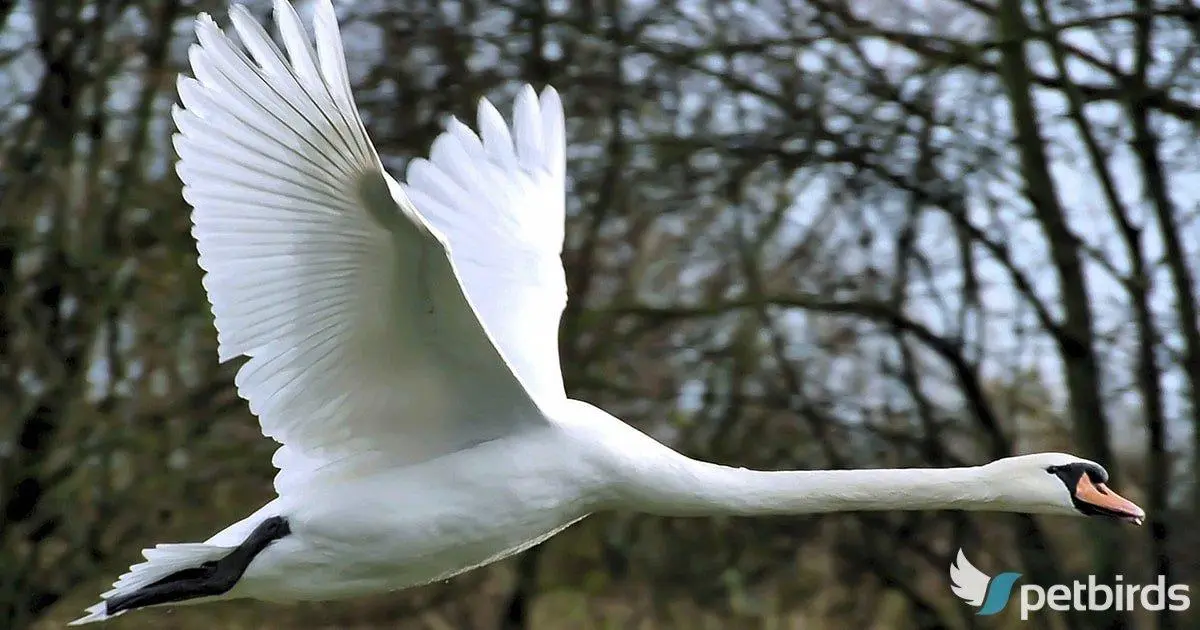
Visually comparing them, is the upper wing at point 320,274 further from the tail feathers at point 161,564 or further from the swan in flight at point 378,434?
the tail feathers at point 161,564

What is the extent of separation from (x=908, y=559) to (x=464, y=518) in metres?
4.32

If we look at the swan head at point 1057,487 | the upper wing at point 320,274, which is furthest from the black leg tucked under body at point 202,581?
the swan head at point 1057,487

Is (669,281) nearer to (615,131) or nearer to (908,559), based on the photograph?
(615,131)

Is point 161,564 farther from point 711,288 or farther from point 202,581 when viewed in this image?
point 711,288

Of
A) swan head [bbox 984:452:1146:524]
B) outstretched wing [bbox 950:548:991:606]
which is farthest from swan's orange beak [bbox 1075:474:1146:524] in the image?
outstretched wing [bbox 950:548:991:606]

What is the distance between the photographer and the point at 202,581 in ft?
14.2

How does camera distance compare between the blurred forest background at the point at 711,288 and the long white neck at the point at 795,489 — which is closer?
the long white neck at the point at 795,489

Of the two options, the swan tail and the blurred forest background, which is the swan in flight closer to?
the swan tail

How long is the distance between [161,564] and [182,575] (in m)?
0.06

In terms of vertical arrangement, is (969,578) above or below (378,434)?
below

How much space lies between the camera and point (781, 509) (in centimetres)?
433

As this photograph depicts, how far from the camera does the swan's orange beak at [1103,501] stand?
4414mm

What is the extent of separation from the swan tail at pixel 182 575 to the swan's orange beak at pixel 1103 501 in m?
1.91

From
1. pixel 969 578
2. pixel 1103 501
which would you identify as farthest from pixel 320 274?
pixel 969 578
